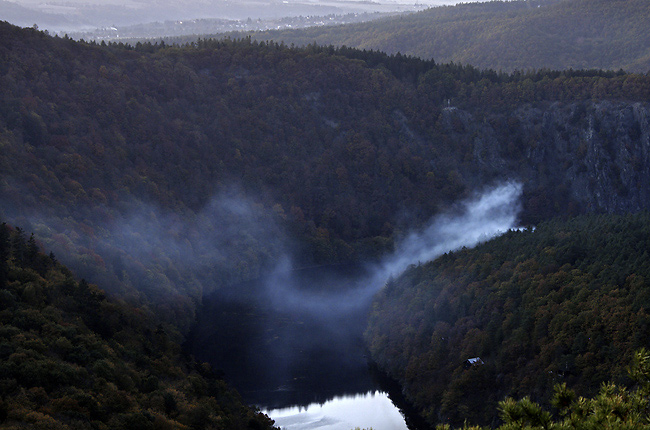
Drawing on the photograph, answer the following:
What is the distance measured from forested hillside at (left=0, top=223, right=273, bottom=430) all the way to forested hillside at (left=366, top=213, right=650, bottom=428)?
23.3 m

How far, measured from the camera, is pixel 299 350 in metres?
111

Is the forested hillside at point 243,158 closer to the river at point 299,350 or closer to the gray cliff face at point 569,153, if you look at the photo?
the gray cliff face at point 569,153

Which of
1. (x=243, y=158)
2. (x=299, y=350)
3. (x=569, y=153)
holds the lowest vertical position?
(x=299, y=350)

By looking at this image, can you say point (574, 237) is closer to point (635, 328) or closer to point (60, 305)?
point (635, 328)

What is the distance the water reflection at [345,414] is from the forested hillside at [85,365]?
255 inches

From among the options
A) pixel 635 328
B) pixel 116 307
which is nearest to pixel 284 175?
pixel 116 307

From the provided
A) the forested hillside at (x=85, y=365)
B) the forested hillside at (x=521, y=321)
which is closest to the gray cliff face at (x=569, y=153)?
the forested hillside at (x=521, y=321)

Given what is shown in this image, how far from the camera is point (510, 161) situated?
193875 millimetres

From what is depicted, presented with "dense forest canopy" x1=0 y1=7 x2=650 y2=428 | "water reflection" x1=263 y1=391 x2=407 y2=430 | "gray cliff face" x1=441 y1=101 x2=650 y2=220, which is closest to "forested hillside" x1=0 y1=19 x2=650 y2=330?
"gray cliff face" x1=441 y1=101 x2=650 y2=220

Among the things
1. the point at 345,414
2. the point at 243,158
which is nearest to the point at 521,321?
the point at 345,414

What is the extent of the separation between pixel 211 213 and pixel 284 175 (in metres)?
26.2

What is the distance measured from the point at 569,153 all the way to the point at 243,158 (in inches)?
3337

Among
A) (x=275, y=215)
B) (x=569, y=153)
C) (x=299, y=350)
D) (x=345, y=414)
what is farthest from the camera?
(x=569, y=153)

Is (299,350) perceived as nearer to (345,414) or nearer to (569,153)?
(345,414)
